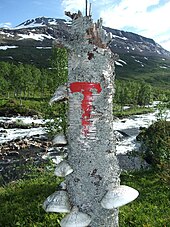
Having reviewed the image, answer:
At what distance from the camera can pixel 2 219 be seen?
29.8 ft

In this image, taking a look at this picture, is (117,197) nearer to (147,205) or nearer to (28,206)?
(147,205)

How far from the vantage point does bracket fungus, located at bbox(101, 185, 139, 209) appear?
3.56 m

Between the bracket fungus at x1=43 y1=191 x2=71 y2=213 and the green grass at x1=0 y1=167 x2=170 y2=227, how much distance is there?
2.98m

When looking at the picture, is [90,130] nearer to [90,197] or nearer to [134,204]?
[90,197]

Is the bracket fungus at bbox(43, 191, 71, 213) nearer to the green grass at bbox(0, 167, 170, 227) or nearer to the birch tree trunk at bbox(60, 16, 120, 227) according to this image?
the birch tree trunk at bbox(60, 16, 120, 227)

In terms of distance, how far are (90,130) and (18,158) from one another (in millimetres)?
24750

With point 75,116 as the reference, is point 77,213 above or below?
below

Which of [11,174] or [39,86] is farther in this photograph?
[39,86]

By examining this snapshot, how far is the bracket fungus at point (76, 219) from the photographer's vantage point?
143 inches

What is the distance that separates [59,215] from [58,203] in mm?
4412

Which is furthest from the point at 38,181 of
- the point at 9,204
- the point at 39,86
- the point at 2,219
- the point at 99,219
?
the point at 39,86

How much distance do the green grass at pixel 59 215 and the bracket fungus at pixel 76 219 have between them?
3116 millimetres

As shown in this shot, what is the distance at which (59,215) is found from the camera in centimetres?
798

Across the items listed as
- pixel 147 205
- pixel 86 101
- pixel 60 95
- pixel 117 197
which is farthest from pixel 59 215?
pixel 86 101
